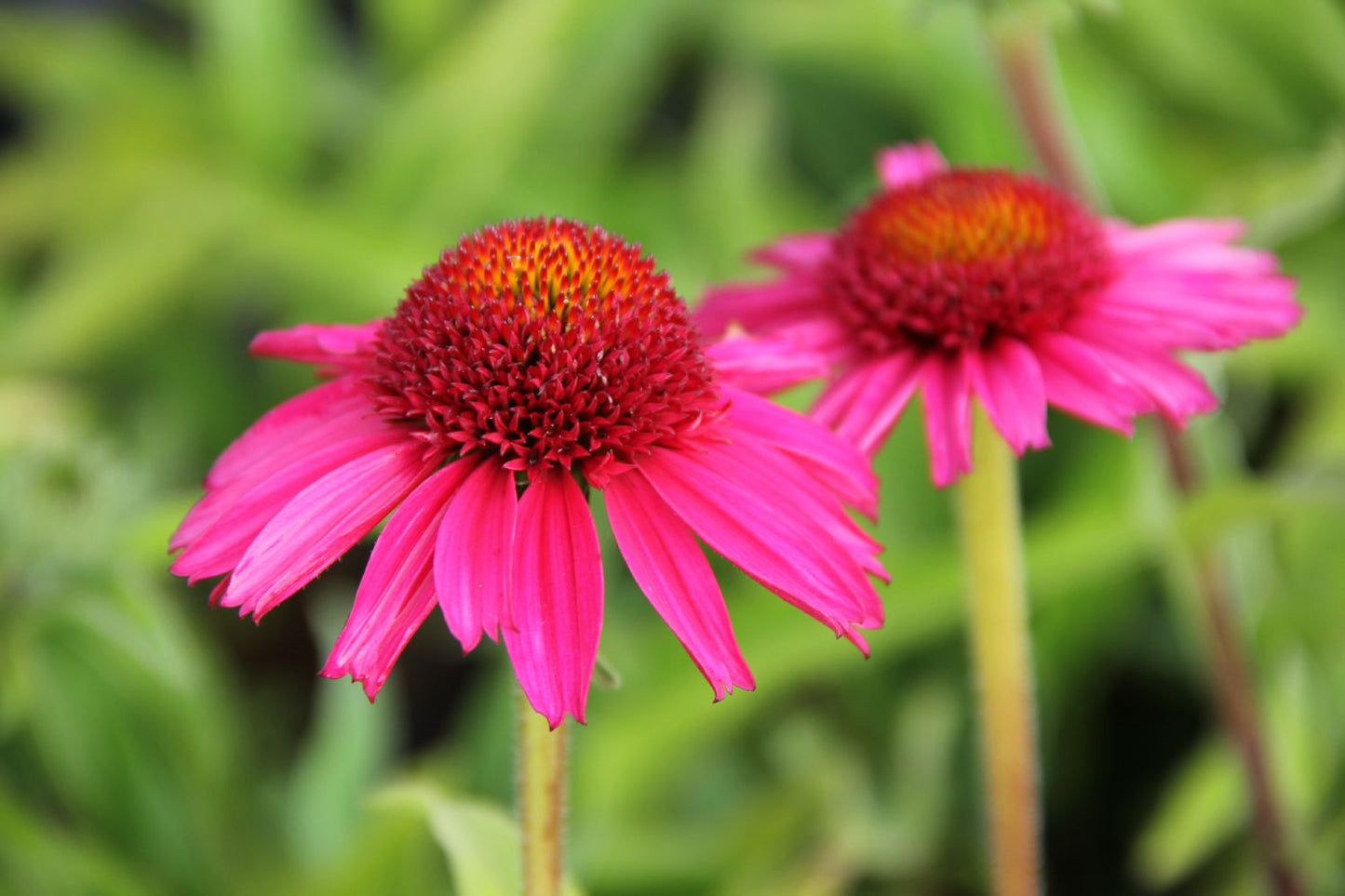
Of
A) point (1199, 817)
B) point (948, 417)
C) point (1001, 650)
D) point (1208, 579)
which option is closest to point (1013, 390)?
point (948, 417)

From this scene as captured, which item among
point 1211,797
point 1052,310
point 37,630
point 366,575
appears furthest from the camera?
point 1211,797

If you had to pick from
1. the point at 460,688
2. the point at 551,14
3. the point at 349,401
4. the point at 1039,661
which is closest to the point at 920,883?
the point at 1039,661

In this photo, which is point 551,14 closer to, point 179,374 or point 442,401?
point 179,374

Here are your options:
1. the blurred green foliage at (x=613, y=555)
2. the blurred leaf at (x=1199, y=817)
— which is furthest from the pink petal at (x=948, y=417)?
the blurred leaf at (x=1199, y=817)

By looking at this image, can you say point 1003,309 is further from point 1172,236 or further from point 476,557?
point 476,557

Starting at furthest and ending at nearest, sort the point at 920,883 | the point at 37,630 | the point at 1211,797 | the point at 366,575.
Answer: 1. the point at 920,883
2. the point at 1211,797
3. the point at 37,630
4. the point at 366,575

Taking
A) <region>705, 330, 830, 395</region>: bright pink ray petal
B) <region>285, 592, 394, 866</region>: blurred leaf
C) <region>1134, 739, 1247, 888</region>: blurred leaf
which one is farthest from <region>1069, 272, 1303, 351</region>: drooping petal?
<region>285, 592, 394, 866</region>: blurred leaf

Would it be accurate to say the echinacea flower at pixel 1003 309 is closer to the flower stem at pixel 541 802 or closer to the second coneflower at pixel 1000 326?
the second coneflower at pixel 1000 326
